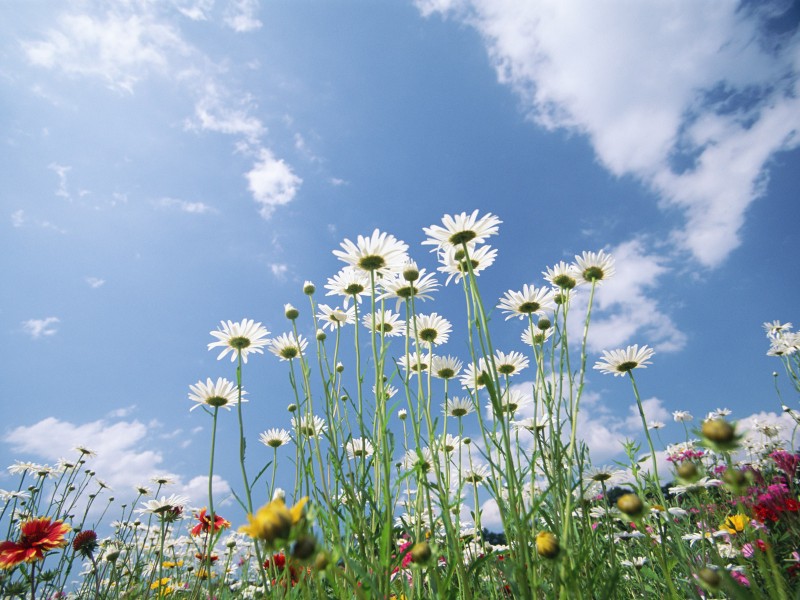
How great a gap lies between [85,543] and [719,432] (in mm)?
3905

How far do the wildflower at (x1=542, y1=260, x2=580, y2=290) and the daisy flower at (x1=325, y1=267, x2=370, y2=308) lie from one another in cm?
87

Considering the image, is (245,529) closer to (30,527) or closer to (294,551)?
(294,551)

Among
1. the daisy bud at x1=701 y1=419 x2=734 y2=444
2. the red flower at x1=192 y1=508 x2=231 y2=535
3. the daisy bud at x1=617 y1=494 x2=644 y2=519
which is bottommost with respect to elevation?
the daisy bud at x1=617 y1=494 x2=644 y2=519

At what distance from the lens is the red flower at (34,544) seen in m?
2.27

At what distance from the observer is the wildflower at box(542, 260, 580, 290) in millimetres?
2146

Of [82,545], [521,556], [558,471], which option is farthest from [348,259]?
[82,545]

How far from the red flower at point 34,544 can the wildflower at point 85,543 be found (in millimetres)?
682

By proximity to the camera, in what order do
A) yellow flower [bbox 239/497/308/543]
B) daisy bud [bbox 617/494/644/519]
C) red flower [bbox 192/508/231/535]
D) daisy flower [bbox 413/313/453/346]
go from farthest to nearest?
red flower [bbox 192/508/231/535], daisy flower [bbox 413/313/453/346], daisy bud [bbox 617/494/644/519], yellow flower [bbox 239/497/308/543]

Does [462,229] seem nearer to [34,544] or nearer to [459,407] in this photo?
[459,407]

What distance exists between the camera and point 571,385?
169 centimetres

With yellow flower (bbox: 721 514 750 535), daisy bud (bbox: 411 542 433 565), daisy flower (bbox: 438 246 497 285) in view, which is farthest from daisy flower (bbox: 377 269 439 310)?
yellow flower (bbox: 721 514 750 535)

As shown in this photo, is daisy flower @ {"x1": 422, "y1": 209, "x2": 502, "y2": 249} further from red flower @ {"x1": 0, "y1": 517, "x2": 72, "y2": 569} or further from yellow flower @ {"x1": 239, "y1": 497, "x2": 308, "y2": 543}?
red flower @ {"x1": 0, "y1": 517, "x2": 72, "y2": 569}

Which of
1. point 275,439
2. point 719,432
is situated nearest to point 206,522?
point 275,439

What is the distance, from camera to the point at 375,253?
1.96 m
